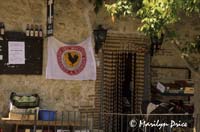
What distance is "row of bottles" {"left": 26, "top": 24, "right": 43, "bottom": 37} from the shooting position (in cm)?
1184

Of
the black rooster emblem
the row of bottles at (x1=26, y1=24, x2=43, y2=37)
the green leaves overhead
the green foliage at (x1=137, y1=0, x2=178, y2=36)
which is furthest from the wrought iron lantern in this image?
the green foliage at (x1=137, y1=0, x2=178, y2=36)

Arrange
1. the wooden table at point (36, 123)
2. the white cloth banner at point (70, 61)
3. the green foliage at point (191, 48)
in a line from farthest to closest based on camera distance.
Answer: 1. the white cloth banner at point (70, 61)
2. the wooden table at point (36, 123)
3. the green foliage at point (191, 48)

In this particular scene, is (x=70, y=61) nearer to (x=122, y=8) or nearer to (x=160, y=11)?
(x=122, y=8)

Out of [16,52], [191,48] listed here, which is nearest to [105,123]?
[16,52]

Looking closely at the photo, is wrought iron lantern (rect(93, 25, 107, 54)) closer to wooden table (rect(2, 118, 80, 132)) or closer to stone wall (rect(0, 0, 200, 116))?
stone wall (rect(0, 0, 200, 116))

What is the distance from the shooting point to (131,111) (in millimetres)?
13438

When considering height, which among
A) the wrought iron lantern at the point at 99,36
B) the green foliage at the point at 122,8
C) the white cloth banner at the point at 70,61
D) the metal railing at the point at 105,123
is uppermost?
the green foliage at the point at 122,8

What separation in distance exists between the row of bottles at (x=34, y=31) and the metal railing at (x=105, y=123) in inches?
74.8

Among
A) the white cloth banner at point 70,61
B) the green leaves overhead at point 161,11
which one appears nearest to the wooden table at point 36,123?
the white cloth banner at point 70,61

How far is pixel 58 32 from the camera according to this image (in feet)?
40.0

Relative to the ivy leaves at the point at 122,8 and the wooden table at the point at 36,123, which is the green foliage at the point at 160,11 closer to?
the ivy leaves at the point at 122,8

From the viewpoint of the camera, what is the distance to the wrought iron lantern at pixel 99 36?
40.2ft

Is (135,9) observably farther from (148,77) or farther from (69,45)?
(148,77)

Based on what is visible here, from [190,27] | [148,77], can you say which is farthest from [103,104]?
[190,27]
